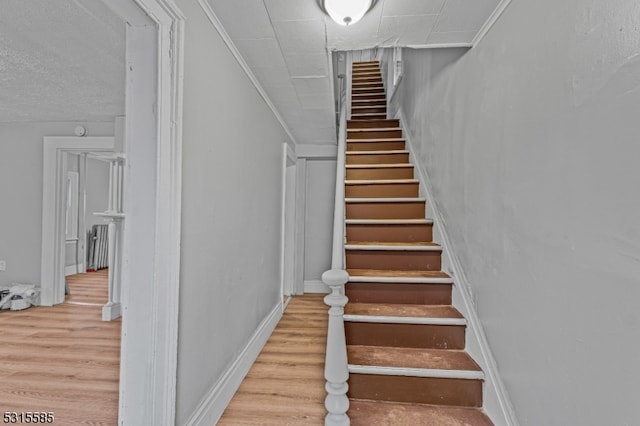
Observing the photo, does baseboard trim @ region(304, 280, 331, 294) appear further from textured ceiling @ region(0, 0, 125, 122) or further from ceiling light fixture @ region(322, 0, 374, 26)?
ceiling light fixture @ region(322, 0, 374, 26)

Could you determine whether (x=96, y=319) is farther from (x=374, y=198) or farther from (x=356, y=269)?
(x=374, y=198)

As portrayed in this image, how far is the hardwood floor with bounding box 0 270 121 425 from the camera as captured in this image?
173cm

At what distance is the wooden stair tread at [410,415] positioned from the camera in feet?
4.55

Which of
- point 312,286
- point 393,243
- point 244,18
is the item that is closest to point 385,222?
point 393,243

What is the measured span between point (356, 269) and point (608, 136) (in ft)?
5.14

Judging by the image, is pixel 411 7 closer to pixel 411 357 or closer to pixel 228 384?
pixel 411 357

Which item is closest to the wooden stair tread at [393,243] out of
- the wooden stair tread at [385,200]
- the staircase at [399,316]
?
the staircase at [399,316]

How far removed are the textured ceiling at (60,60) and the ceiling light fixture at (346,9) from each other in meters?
0.85

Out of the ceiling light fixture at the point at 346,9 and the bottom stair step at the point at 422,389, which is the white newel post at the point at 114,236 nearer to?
the ceiling light fixture at the point at 346,9

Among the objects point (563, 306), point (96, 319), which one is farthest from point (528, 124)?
point (96, 319)

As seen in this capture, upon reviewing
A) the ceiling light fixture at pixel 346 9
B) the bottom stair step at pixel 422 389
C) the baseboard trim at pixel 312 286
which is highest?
the ceiling light fixture at pixel 346 9

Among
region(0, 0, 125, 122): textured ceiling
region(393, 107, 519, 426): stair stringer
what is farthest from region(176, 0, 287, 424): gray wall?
region(393, 107, 519, 426): stair stringer

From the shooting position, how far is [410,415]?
1.43 meters

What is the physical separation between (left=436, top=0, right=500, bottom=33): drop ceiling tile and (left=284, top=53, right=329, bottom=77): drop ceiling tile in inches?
25.7
